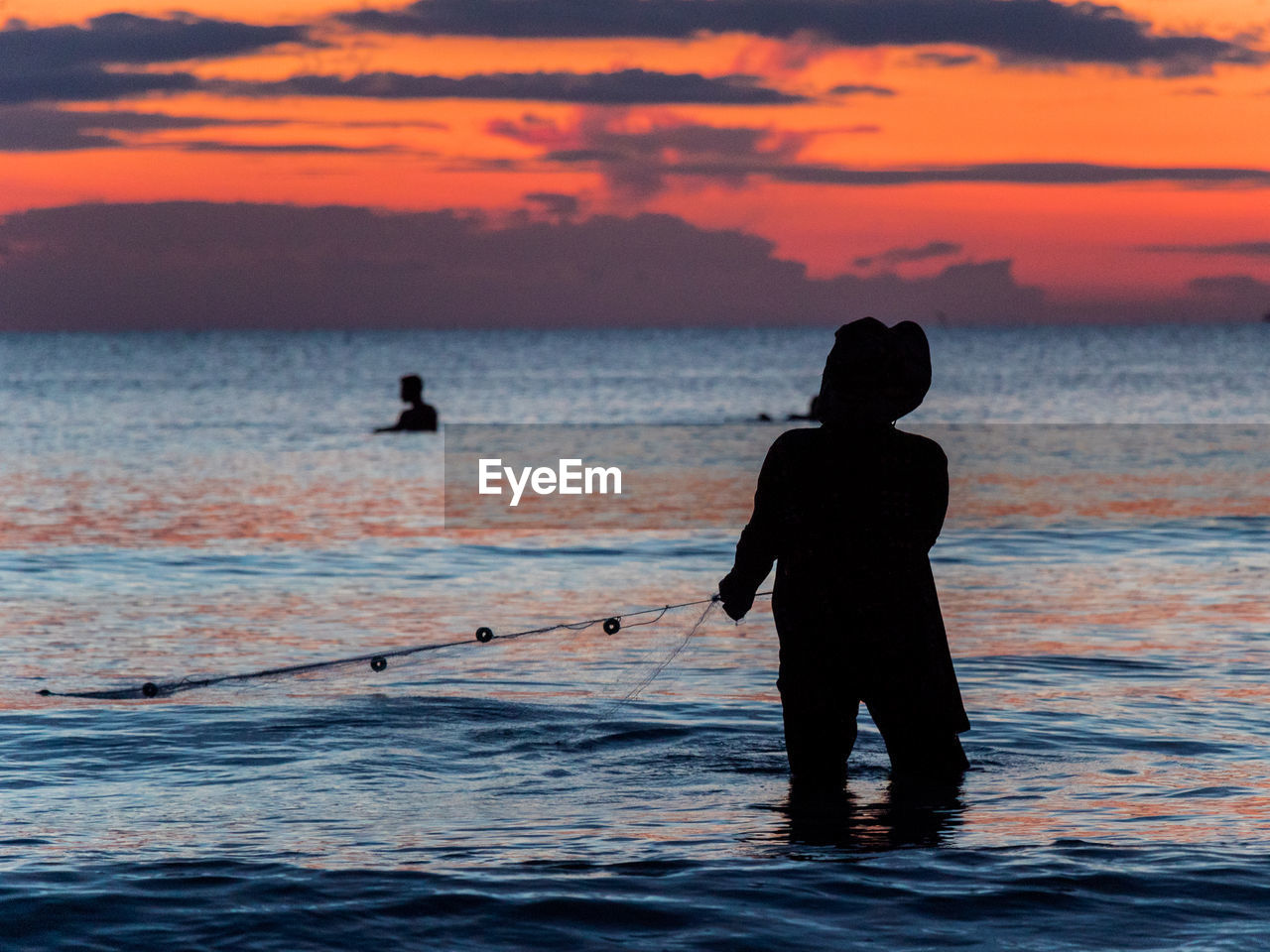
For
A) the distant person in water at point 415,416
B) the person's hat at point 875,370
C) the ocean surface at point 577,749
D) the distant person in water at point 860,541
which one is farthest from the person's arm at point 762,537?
the distant person in water at point 415,416

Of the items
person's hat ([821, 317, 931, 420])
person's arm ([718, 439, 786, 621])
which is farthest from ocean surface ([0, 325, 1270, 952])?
person's hat ([821, 317, 931, 420])

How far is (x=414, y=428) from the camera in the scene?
130 ft

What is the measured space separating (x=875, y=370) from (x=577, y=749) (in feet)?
10.1

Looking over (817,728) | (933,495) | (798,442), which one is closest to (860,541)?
(933,495)

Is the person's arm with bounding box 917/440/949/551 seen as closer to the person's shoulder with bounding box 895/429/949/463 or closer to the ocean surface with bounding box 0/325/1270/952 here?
the person's shoulder with bounding box 895/429/949/463

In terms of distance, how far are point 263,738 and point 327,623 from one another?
15.2 ft

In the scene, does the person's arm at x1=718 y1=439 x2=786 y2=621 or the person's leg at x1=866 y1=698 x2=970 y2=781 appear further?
the person's leg at x1=866 y1=698 x2=970 y2=781

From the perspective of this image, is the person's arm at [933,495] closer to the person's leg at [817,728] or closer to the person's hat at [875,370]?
the person's hat at [875,370]

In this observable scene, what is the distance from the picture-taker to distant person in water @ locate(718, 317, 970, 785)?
6.36m

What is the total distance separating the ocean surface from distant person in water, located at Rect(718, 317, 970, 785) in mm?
683

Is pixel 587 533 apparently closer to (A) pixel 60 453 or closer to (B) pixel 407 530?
(B) pixel 407 530

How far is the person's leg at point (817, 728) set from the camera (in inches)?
263

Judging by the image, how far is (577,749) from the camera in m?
8.44

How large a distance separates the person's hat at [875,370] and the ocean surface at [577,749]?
1.78 meters
